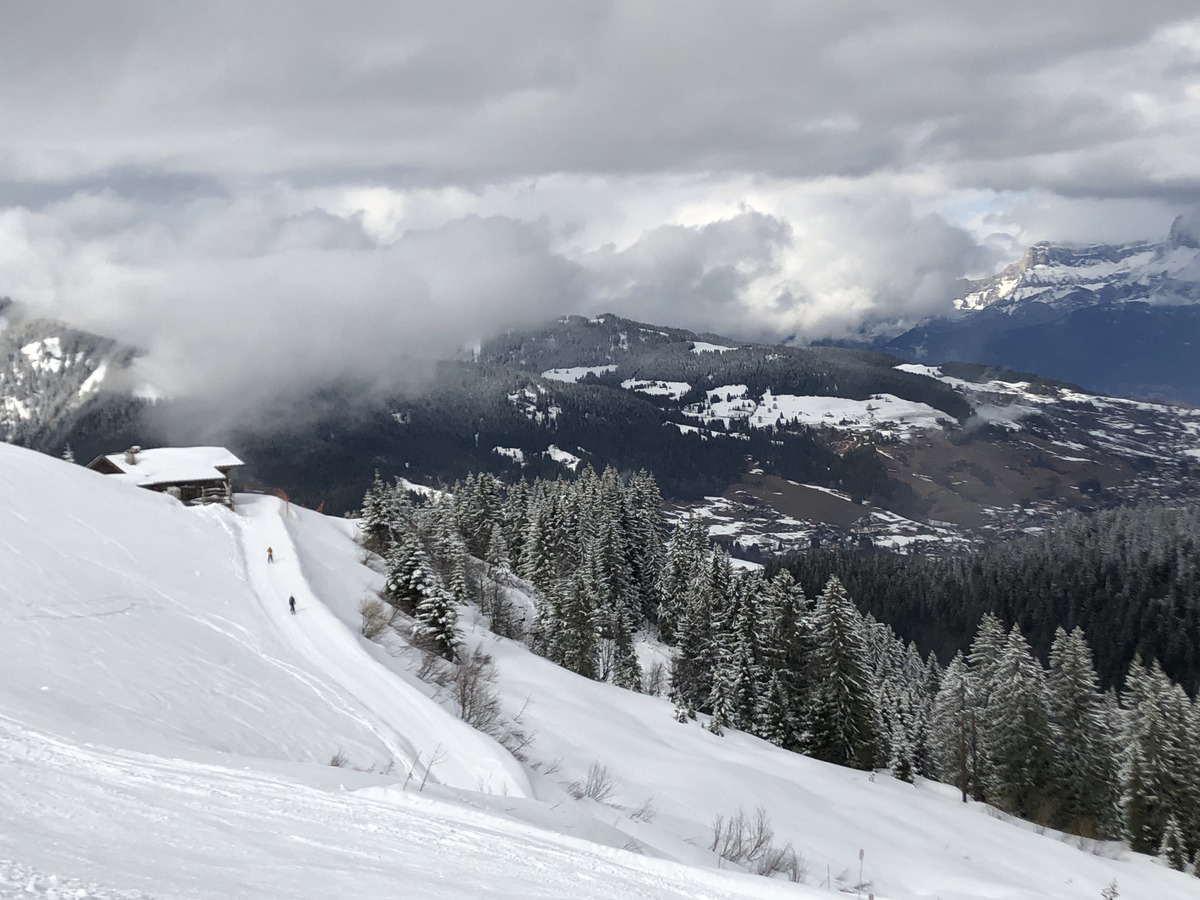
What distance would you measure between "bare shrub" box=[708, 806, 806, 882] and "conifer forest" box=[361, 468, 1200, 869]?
14310 millimetres

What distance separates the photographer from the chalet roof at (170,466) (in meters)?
59.0

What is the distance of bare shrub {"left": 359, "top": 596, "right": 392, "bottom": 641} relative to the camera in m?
41.0

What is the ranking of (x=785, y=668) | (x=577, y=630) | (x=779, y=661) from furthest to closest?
(x=577, y=630) < (x=779, y=661) < (x=785, y=668)

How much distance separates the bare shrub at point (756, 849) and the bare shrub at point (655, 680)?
98.3 ft

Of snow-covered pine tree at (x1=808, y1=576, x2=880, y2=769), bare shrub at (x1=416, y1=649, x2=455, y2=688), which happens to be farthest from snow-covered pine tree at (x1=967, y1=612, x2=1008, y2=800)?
bare shrub at (x1=416, y1=649, x2=455, y2=688)

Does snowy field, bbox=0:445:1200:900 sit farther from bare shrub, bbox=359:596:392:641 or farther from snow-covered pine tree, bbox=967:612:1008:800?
snow-covered pine tree, bbox=967:612:1008:800

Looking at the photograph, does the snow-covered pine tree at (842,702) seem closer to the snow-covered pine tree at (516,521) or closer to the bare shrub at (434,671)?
the bare shrub at (434,671)

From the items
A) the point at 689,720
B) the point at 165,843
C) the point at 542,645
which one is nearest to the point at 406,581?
the point at 542,645

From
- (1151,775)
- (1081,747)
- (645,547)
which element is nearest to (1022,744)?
(1081,747)

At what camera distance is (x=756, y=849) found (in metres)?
25.4

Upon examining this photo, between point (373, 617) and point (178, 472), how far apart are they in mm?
27589

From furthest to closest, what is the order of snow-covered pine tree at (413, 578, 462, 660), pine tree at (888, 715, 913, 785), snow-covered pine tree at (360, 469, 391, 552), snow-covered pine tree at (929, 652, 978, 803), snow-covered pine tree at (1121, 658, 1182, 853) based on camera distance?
snow-covered pine tree at (360, 469, 391, 552), snow-covered pine tree at (929, 652, 978, 803), pine tree at (888, 715, 913, 785), snow-covered pine tree at (1121, 658, 1182, 853), snow-covered pine tree at (413, 578, 462, 660)

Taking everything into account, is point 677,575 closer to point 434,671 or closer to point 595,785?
point 434,671

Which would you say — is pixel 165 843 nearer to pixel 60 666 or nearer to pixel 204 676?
pixel 60 666
